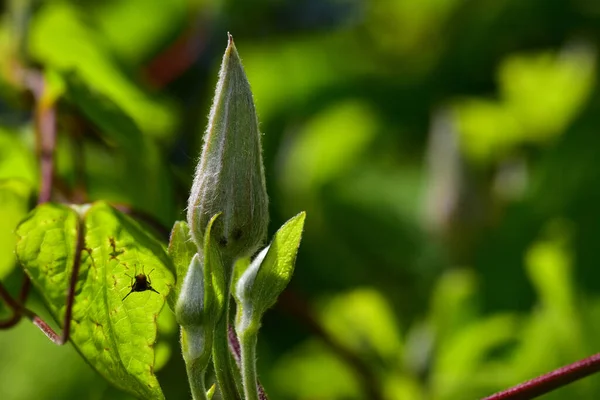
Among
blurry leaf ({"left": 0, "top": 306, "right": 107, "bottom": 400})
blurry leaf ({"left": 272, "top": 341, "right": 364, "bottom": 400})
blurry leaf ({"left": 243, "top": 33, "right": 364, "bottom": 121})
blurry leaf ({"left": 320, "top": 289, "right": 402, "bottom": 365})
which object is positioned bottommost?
blurry leaf ({"left": 272, "top": 341, "right": 364, "bottom": 400})

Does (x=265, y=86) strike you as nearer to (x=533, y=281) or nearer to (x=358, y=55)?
(x=358, y=55)

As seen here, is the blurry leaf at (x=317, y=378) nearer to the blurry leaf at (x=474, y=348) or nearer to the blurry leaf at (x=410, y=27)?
the blurry leaf at (x=474, y=348)

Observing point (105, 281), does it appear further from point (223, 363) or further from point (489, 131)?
point (489, 131)

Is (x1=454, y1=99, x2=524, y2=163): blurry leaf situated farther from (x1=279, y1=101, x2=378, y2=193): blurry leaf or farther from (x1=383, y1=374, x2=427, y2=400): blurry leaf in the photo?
(x1=383, y1=374, x2=427, y2=400): blurry leaf

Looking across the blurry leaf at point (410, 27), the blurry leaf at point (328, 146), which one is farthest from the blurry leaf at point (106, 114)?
the blurry leaf at point (410, 27)

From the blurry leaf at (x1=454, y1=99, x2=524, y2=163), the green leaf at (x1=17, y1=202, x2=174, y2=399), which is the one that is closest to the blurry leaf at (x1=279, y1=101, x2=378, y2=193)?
the blurry leaf at (x1=454, y1=99, x2=524, y2=163)

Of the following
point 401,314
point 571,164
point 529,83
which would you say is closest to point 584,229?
point 571,164

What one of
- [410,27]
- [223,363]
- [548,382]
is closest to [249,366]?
[223,363]
